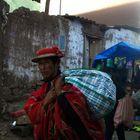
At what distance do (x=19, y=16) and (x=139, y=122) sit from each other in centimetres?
542

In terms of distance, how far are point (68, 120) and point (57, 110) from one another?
0.33 ft

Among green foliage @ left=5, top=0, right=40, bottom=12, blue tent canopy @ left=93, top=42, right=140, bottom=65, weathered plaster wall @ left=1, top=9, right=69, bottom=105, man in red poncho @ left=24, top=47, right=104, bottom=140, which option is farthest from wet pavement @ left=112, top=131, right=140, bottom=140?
green foliage @ left=5, top=0, right=40, bottom=12

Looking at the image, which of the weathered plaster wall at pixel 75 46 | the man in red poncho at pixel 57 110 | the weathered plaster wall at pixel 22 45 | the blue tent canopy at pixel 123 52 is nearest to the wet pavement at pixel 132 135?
the blue tent canopy at pixel 123 52

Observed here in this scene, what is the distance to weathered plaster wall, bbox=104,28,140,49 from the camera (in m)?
14.9

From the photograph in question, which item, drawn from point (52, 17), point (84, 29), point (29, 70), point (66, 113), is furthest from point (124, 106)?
point (84, 29)

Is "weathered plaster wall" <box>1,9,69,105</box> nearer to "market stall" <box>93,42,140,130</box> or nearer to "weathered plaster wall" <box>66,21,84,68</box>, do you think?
"weathered plaster wall" <box>66,21,84,68</box>

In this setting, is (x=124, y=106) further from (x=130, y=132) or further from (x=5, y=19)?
(x=5, y=19)

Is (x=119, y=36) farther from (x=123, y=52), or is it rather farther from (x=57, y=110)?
(x=57, y=110)

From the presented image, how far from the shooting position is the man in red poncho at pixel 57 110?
2.59m

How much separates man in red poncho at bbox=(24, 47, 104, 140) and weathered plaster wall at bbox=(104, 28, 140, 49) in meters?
12.1

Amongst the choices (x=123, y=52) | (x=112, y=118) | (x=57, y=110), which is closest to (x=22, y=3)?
(x=123, y=52)

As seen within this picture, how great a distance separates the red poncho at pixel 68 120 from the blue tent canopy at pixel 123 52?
5054 mm

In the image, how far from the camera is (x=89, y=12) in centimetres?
2105

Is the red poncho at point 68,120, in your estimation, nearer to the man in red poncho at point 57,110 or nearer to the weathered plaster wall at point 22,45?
the man in red poncho at point 57,110
